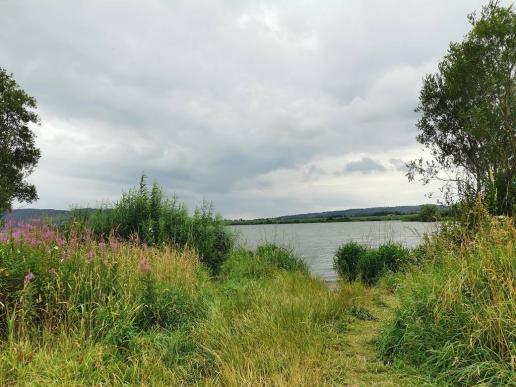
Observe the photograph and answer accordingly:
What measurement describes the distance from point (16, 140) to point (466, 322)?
2625 cm

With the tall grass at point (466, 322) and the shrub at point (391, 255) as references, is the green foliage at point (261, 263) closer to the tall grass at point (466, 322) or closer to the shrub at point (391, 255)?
the shrub at point (391, 255)

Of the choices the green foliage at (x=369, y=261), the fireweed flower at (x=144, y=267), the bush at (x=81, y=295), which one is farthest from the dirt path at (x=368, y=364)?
the green foliage at (x=369, y=261)

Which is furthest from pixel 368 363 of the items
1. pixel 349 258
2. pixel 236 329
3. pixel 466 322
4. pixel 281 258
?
pixel 349 258

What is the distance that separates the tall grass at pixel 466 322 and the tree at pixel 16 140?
23443 millimetres

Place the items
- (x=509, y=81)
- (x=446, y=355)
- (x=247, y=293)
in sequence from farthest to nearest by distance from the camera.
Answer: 1. (x=509, y=81)
2. (x=247, y=293)
3. (x=446, y=355)

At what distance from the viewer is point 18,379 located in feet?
11.5

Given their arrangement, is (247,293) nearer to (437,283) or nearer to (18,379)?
(437,283)

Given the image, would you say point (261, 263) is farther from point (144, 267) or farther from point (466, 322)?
point (466, 322)

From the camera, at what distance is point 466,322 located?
4.05 metres

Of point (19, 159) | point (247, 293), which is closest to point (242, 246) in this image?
point (247, 293)

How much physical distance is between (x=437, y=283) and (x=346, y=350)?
1.44m

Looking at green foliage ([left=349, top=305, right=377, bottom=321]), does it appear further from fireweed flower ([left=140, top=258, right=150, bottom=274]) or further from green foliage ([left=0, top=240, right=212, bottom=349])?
fireweed flower ([left=140, top=258, right=150, bottom=274])

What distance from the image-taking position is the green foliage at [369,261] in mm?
11734

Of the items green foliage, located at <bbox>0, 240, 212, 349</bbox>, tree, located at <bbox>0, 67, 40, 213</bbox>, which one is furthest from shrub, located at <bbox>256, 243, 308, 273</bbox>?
tree, located at <bbox>0, 67, 40, 213</bbox>
